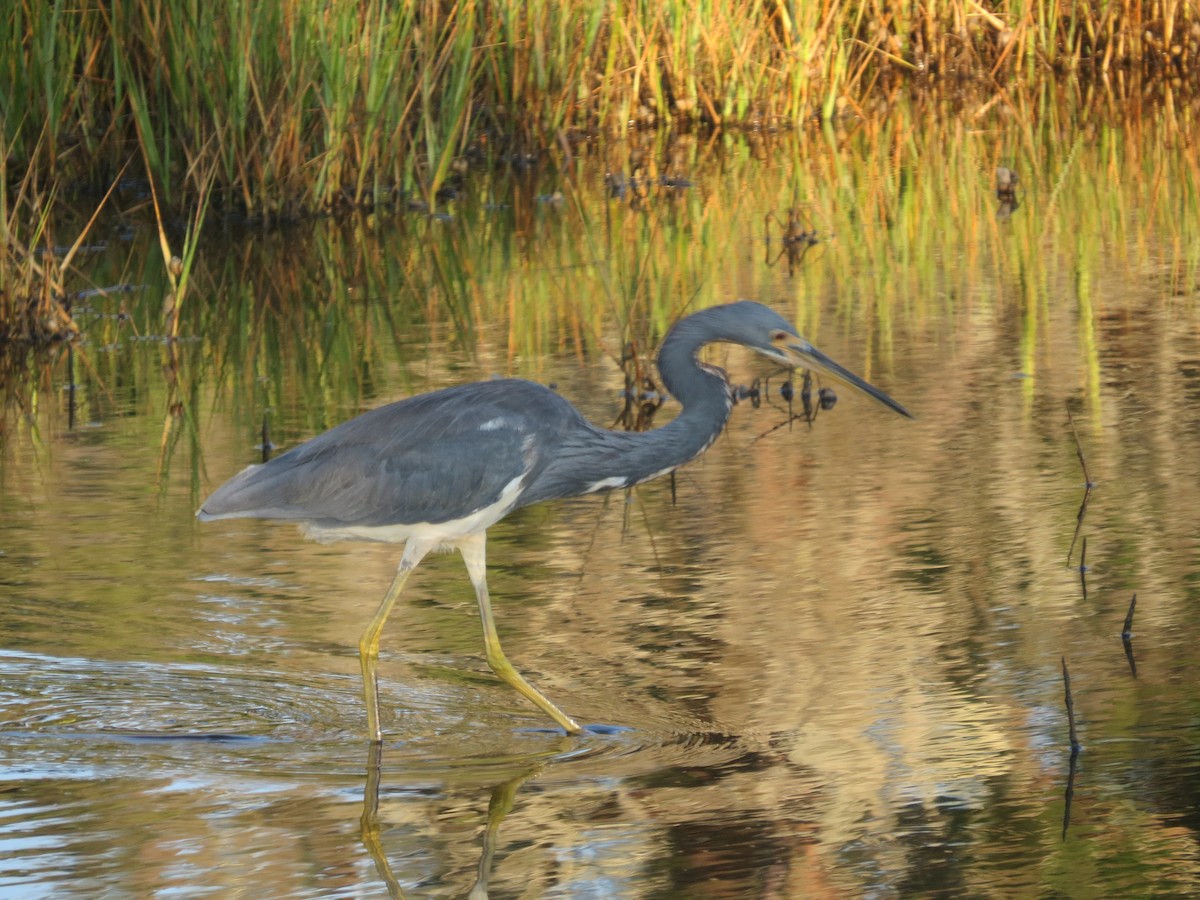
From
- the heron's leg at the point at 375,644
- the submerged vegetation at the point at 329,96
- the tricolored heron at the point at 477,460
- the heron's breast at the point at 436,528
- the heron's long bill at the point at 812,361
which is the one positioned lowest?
the heron's leg at the point at 375,644

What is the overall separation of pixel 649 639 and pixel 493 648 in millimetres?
521

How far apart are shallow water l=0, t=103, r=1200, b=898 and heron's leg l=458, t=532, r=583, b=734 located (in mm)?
83

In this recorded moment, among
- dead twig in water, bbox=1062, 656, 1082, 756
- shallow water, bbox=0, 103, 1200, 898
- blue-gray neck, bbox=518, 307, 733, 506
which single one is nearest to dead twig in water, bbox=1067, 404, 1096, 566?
shallow water, bbox=0, 103, 1200, 898

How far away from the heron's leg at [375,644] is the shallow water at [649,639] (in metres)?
0.08

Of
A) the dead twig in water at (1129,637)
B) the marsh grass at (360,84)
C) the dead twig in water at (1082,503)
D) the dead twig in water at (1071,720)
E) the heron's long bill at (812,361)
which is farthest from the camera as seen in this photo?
the marsh grass at (360,84)

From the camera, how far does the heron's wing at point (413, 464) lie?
5508 mm

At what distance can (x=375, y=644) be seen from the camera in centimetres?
549

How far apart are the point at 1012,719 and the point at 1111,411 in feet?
10.9

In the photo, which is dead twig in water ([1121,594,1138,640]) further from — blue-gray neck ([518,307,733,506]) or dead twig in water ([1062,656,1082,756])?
blue-gray neck ([518,307,733,506])

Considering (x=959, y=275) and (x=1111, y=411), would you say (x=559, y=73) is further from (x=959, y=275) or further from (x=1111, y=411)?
(x=1111, y=411)

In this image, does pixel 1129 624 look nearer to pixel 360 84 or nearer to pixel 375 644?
pixel 375 644

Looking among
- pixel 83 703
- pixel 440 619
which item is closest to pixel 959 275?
pixel 440 619

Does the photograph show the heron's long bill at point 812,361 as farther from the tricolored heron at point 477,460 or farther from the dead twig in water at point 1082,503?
the dead twig in water at point 1082,503

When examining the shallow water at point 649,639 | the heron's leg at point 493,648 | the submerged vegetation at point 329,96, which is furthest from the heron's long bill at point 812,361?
the submerged vegetation at point 329,96
